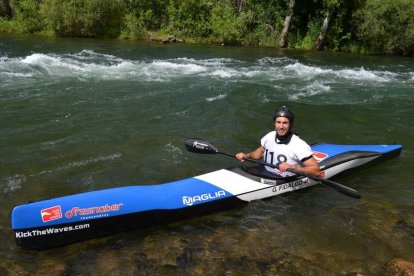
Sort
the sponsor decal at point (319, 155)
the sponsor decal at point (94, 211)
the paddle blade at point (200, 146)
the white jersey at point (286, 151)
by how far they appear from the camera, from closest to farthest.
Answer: the sponsor decal at point (94, 211) → the white jersey at point (286, 151) → the paddle blade at point (200, 146) → the sponsor decal at point (319, 155)

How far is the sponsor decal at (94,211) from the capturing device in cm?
399

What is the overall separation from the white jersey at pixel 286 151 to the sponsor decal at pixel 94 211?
1904 mm

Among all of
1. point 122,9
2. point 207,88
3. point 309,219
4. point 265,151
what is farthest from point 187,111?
point 122,9

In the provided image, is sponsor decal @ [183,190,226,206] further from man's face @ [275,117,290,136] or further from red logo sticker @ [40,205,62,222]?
red logo sticker @ [40,205,62,222]

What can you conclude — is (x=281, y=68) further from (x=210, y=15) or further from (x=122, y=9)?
(x=122, y=9)

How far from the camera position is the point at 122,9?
23953mm

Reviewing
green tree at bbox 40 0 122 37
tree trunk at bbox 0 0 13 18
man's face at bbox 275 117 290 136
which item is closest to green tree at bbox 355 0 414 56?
green tree at bbox 40 0 122 37

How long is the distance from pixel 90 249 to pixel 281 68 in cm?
1113

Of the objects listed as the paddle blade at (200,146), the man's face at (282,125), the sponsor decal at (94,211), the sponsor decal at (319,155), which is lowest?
the sponsor decal at (94,211)

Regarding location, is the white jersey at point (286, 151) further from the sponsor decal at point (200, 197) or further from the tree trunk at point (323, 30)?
the tree trunk at point (323, 30)

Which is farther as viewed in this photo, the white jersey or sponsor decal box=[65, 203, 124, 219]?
the white jersey

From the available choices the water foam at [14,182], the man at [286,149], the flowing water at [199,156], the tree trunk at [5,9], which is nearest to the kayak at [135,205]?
the flowing water at [199,156]

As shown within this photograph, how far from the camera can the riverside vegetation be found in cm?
1953

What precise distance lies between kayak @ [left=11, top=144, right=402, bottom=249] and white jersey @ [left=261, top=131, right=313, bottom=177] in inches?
7.8
